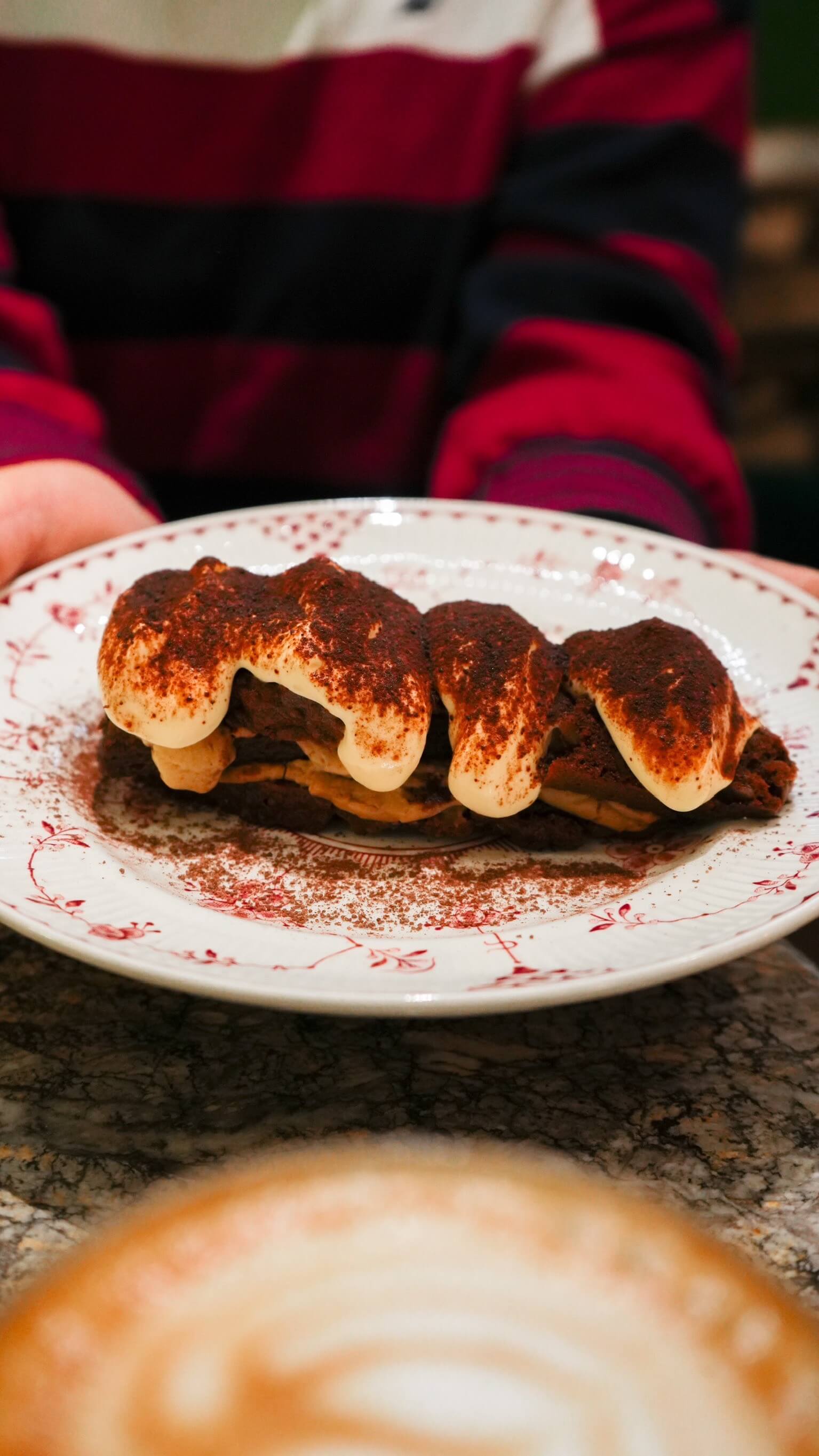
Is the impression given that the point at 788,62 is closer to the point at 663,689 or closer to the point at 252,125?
the point at 252,125

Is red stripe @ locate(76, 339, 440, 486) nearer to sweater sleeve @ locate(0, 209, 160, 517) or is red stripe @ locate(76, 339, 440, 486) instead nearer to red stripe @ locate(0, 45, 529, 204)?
sweater sleeve @ locate(0, 209, 160, 517)

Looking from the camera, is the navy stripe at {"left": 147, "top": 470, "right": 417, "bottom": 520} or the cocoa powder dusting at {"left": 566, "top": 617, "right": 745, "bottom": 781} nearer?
the cocoa powder dusting at {"left": 566, "top": 617, "right": 745, "bottom": 781}

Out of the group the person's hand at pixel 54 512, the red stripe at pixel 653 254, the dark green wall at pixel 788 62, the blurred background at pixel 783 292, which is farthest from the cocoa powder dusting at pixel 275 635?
the dark green wall at pixel 788 62

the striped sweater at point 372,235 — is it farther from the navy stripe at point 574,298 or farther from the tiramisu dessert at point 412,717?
the tiramisu dessert at point 412,717

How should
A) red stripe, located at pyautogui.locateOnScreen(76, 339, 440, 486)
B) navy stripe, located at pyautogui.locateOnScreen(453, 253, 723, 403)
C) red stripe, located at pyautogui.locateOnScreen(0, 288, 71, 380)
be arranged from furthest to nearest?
red stripe, located at pyautogui.locateOnScreen(76, 339, 440, 486)
navy stripe, located at pyautogui.locateOnScreen(453, 253, 723, 403)
red stripe, located at pyautogui.locateOnScreen(0, 288, 71, 380)

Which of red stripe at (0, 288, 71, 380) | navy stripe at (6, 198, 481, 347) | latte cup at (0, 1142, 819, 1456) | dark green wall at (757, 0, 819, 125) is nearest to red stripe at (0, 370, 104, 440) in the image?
red stripe at (0, 288, 71, 380)

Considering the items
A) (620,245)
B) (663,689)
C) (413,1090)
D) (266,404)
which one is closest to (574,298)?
(620,245)
